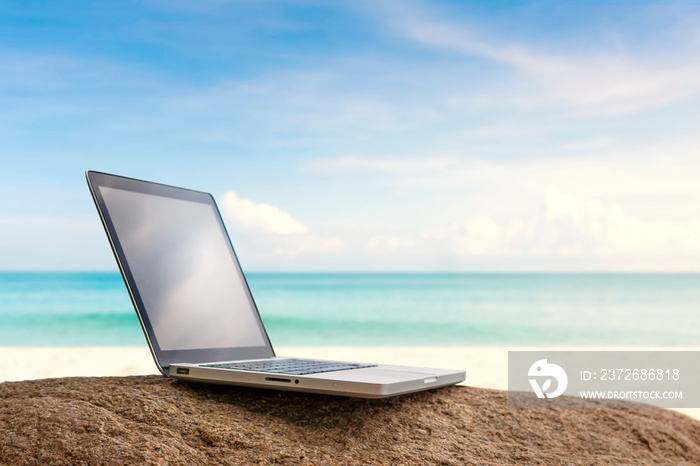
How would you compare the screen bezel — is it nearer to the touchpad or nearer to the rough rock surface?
the rough rock surface

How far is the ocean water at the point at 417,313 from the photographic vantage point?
59.6ft

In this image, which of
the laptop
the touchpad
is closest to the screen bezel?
the laptop

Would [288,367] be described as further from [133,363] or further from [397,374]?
[133,363]

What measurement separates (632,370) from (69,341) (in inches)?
602

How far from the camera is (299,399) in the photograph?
2.06 m

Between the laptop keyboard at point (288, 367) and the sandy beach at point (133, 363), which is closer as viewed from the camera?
the laptop keyboard at point (288, 367)

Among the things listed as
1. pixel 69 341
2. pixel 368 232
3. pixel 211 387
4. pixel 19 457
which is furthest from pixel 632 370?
pixel 368 232

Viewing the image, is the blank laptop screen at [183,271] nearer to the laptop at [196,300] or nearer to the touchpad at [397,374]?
the laptop at [196,300]

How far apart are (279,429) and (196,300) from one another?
0.90m

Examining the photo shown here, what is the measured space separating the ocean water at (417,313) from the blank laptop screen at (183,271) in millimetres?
14384

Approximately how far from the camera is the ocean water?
59.6ft

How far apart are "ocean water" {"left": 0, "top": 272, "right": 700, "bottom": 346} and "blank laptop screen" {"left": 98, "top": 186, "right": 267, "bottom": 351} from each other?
566 inches
